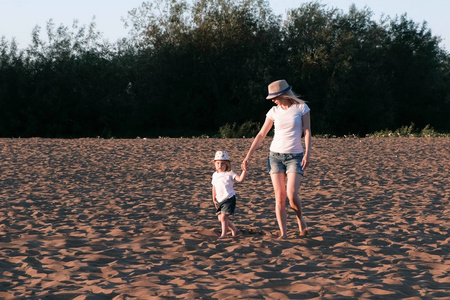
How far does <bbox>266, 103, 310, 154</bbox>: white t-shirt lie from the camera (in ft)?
22.1

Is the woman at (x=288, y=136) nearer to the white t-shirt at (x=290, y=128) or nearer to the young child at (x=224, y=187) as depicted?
the white t-shirt at (x=290, y=128)

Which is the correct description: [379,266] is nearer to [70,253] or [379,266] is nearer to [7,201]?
[70,253]

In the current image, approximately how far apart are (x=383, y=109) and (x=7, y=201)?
113 ft

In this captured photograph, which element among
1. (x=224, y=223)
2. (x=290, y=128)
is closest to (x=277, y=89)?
(x=290, y=128)

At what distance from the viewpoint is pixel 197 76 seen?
132 ft

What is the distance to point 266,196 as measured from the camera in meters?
11.0

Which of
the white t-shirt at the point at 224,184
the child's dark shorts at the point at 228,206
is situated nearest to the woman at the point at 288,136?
the white t-shirt at the point at 224,184

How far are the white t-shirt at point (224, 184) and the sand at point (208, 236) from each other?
1.53ft

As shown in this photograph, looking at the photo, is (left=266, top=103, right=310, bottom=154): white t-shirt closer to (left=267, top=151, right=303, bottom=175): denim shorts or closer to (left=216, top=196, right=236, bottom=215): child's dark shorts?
(left=267, top=151, right=303, bottom=175): denim shorts

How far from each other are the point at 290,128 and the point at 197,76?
33.9 meters

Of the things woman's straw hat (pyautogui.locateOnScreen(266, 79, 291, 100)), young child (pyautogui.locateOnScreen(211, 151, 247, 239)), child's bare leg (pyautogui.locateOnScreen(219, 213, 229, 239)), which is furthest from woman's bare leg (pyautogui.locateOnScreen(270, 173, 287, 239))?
woman's straw hat (pyautogui.locateOnScreen(266, 79, 291, 100))

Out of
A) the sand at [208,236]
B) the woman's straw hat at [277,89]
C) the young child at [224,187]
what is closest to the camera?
the sand at [208,236]

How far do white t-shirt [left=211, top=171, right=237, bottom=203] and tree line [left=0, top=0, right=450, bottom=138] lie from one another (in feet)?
A: 97.7

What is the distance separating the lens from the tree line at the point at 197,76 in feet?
122
